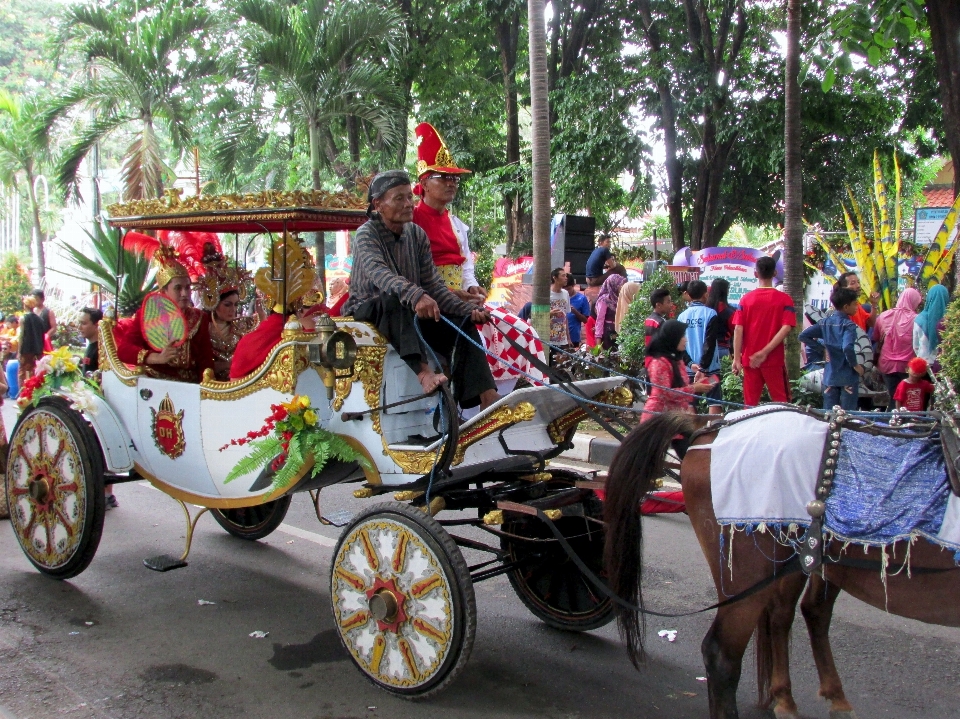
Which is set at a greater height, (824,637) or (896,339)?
(896,339)

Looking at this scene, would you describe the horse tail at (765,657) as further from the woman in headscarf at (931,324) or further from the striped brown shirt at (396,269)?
the woman in headscarf at (931,324)

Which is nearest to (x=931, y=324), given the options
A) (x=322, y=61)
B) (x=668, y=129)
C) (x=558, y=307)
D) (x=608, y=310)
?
(x=558, y=307)

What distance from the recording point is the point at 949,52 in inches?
357

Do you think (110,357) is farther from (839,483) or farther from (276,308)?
(839,483)

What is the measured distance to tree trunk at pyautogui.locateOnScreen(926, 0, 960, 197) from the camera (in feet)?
29.7

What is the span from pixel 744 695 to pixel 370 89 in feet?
40.3

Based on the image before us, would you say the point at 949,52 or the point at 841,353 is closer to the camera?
the point at 841,353

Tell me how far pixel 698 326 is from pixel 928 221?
4018 mm

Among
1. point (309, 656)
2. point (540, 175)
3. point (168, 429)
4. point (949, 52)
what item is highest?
point (949, 52)

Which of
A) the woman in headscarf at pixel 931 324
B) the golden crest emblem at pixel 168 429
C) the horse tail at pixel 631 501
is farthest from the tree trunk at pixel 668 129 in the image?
the horse tail at pixel 631 501

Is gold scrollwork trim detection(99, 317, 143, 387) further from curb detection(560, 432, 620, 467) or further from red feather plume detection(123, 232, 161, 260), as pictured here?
curb detection(560, 432, 620, 467)

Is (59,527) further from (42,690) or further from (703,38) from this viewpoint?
(703,38)

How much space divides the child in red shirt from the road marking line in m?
4.83

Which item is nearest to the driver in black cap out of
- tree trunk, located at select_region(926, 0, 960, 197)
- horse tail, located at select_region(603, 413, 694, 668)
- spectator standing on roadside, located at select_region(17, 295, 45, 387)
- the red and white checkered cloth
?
the red and white checkered cloth
